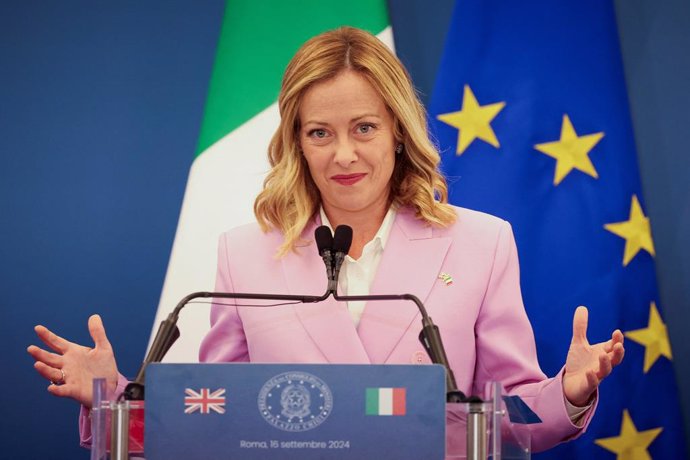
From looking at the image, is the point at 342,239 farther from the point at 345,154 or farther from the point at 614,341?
the point at 614,341

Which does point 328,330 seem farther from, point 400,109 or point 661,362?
point 661,362

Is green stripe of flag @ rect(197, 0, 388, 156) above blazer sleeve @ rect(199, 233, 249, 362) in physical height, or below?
above

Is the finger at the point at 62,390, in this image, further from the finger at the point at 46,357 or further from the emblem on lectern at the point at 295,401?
the emblem on lectern at the point at 295,401

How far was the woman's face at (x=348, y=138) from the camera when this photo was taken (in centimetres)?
212

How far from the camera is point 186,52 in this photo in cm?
320

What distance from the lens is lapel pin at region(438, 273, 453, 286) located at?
207 centimetres

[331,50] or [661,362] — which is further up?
[331,50]

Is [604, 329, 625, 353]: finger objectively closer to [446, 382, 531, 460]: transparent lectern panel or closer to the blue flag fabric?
[446, 382, 531, 460]: transparent lectern panel

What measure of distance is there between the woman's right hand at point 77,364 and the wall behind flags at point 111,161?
1.37 metres

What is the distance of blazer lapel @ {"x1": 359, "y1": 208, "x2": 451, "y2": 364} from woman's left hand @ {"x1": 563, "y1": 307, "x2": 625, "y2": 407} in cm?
39

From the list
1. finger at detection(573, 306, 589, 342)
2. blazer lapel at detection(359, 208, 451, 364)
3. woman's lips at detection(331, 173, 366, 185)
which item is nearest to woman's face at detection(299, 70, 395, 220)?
woman's lips at detection(331, 173, 366, 185)

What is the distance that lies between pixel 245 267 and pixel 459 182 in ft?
3.19

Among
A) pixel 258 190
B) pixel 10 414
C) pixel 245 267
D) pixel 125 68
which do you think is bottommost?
pixel 10 414

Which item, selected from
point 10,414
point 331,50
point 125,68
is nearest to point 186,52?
point 125,68
